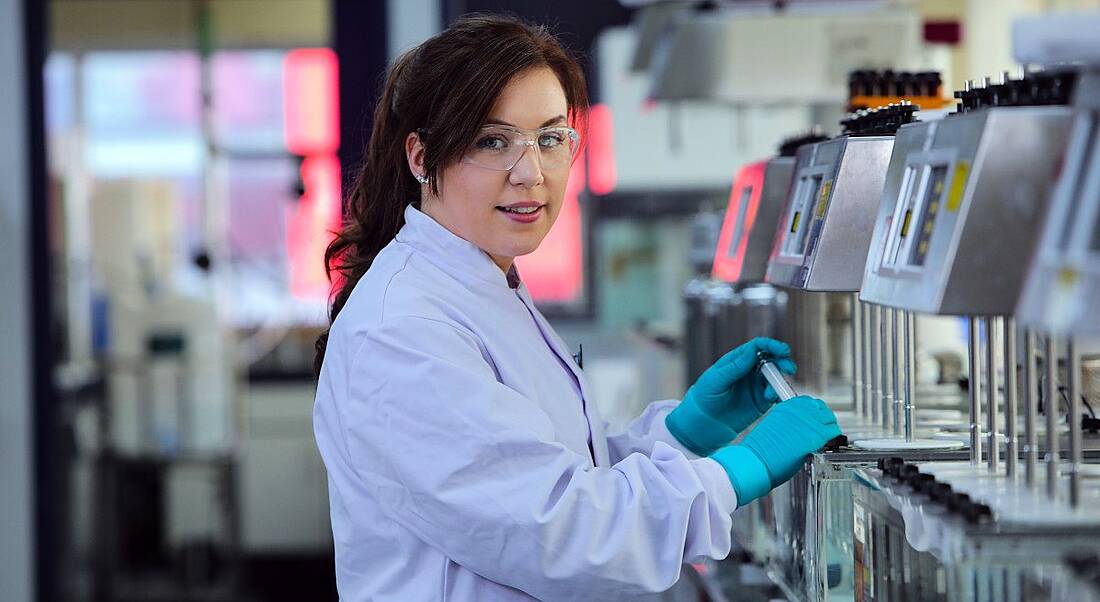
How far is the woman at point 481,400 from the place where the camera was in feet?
4.60

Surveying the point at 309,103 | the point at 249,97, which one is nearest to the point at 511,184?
the point at 309,103

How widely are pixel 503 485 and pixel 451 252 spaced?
35 cm

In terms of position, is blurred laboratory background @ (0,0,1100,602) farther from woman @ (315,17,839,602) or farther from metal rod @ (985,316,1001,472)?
woman @ (315,17,839,602)

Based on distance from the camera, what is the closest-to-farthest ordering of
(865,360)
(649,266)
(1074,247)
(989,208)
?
(1074,247)
(989,208)
(865,360)
(649,266)

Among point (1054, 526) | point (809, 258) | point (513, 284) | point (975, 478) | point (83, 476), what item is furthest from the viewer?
point (83, 476)

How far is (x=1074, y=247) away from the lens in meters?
0.97

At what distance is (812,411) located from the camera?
5.02 ft

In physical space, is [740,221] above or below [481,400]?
above

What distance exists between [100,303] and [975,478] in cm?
524

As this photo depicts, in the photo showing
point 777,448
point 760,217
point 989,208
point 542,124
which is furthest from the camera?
point 760,217

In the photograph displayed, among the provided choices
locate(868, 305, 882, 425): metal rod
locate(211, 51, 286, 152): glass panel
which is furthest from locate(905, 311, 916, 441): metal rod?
locate(211, 51, 286, 152): glass panel

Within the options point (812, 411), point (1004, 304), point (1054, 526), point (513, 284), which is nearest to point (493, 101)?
point (513, 284)

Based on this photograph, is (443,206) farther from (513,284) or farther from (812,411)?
(812,411)

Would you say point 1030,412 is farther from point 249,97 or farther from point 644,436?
point 249,97
